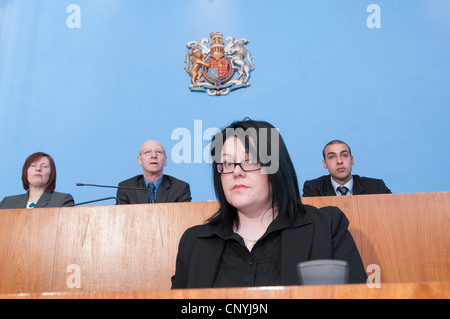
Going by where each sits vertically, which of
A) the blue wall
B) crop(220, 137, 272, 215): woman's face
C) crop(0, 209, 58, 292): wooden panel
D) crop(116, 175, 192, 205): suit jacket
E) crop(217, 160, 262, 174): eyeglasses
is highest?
the blue wall

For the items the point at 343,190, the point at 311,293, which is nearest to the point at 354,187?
the point at 343,190

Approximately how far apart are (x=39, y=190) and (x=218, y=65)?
2.16 m

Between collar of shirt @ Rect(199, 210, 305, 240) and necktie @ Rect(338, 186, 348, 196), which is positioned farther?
necktie @ Rect(338, 186, 348, 196)

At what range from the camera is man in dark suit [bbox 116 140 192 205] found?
3.11 m

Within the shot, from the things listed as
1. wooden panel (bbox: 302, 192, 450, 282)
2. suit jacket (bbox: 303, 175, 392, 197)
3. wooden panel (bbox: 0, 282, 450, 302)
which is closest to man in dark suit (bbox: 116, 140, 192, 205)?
suit jacket (bbox: 303, 175, 392, 197)

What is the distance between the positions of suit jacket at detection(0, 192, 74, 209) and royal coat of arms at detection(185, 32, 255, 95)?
1.87 metres

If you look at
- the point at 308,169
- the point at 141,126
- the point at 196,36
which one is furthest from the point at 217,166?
the point at 196,36

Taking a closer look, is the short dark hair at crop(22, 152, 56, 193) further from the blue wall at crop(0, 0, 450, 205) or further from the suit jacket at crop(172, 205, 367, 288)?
the suit jacket at crop(172, 205, 367, 288)

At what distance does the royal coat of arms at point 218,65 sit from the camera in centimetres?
420

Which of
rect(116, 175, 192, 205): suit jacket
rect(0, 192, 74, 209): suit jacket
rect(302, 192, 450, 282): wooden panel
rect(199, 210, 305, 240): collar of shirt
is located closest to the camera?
rect(199, 210, 305, 240): collar of shirt

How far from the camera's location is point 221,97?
4.21 meters

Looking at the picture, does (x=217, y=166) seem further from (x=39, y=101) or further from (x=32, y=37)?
(x=32, y=37)

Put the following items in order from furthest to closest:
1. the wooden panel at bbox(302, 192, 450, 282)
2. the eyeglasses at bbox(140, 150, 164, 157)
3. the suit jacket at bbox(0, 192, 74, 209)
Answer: the eyeglasses at bbox(140, 150, 164, 157), the suit jacket at bbox(0, 192, 74, 209), the wooden panel at bbox(302, 192, 450, 282)

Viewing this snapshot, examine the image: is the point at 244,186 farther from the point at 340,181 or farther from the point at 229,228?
the point at 340,181
